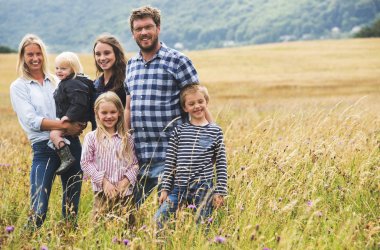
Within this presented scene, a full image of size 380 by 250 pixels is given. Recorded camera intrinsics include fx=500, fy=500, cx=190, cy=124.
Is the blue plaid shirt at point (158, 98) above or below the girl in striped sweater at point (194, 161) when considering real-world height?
above

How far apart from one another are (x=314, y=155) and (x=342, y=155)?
353 mm

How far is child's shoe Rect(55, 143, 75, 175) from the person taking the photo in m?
4.64

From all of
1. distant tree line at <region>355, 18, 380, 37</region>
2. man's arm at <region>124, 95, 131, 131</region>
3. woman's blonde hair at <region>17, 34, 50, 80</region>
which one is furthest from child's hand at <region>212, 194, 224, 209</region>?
distant tree line at <region>355, 18, 380, 37</region>

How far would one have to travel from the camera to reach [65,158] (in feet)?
15.3

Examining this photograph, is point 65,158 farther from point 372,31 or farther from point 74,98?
point 372,31

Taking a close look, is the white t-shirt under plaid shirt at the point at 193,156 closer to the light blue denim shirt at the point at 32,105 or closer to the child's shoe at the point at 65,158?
the child's shoe at the point at 65,158

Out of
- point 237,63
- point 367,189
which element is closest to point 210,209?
point 367,189

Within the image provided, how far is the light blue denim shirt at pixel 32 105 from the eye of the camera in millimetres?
4712

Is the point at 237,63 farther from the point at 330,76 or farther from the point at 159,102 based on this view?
the point at 159,102

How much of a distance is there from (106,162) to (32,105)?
99cm

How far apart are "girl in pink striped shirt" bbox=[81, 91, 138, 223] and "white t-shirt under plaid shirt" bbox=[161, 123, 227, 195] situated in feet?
1.22

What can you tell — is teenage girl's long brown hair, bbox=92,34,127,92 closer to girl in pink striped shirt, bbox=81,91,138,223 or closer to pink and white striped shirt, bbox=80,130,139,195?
girl in pink striped shirt, bbox=81,91,138,223

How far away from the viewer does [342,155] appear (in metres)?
5.33

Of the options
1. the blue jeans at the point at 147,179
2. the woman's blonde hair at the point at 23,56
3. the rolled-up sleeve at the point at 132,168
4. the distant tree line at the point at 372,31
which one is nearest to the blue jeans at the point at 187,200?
the blue jeans at the point at 147,179
